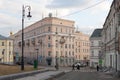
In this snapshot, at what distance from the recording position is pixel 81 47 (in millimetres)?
171000

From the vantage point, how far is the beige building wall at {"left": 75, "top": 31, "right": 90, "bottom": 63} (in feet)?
544

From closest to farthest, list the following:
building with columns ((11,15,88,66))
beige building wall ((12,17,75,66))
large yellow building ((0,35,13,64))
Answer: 1. large yellow building ((0,35,13,64))
2. building with columns ((11,15,88,66))
3. beige building wall ((12,17,75,66))

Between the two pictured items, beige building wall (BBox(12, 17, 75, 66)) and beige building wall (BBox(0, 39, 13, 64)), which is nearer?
beige building wall (BBox(0, 39, 13, 64))

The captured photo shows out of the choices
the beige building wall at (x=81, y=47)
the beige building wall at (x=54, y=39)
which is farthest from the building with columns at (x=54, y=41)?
the beige building wall at (x=81, y=47)

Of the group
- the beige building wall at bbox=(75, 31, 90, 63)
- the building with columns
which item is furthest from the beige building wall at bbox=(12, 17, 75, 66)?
the beige building wall at bbox=(75, 31, 90, 63)

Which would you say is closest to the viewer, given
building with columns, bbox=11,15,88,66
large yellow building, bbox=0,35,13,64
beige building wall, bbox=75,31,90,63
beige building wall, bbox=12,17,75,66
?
large yellow building, bbox=0,35,13,64

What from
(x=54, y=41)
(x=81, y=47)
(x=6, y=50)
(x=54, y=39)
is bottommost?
(x=6, y=50)

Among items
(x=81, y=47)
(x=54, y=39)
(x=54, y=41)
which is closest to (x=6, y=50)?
(x=54, y=41)

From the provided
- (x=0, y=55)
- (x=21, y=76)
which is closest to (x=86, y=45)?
(x=0, y=55)

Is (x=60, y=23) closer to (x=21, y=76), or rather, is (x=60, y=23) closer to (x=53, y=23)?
(x=53, y=23)

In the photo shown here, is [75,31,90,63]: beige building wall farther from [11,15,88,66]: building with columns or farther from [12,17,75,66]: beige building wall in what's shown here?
[12,17,75,66]: beige building wall

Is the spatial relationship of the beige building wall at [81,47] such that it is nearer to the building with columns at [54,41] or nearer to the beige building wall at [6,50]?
the building with columns at [54,41]

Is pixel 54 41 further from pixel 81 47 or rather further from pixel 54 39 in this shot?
pixel 81 47

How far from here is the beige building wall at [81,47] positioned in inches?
6526
